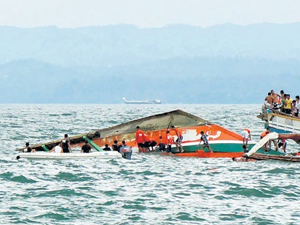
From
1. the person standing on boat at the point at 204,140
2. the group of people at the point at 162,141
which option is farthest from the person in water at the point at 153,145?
the person standing on boat at the point at 204,140

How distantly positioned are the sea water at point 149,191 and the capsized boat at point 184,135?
2726 mm

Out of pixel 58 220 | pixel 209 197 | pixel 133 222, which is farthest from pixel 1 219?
pixel 209 197

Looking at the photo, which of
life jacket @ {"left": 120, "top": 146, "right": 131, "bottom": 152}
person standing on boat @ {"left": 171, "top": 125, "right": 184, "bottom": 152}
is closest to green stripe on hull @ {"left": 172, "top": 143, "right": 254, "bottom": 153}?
person standing on boat @ {"left": 171, "top": 125, "right": 184, "bottom": 152}

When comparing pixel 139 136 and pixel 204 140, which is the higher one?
pixel 139 136

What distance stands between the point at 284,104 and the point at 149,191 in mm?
23614

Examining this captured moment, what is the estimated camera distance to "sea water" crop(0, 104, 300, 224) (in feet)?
104

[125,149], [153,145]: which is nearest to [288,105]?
[153,145]

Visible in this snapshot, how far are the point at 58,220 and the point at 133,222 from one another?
282 cm

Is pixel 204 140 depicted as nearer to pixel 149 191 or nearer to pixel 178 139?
pixel 178 139

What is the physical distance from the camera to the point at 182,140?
55906 millimetres

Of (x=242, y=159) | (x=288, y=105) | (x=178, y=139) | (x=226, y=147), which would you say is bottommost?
(x=242, y=159)

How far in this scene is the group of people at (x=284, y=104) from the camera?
58906mm

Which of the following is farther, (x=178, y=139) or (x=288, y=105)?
(x=288, y=105)

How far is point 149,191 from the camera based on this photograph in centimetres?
3800
